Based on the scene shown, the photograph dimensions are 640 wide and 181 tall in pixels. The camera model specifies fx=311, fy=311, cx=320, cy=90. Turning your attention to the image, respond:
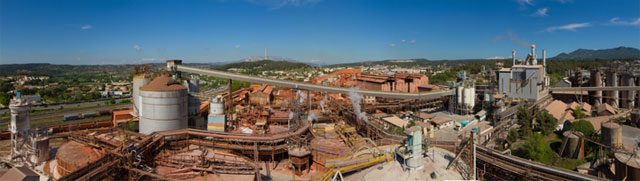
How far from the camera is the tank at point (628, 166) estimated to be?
42.6ft

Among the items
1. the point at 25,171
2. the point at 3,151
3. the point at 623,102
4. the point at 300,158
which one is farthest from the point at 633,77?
the point at 3,151

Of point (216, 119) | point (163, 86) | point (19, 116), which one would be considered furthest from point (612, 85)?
point (19, 116)

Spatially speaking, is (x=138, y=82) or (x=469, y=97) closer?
(x=138, y=82)

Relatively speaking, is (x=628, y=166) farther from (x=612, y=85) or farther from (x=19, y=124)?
(x=19, y=124)

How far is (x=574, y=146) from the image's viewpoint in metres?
18.4

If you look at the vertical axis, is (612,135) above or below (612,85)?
below

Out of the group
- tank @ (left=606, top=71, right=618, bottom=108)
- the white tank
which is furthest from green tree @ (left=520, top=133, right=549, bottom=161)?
tank @ (left=606, top=71, right=618, bottom=108)

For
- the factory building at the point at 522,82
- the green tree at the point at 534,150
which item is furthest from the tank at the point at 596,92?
the green tree at the point at 534,150

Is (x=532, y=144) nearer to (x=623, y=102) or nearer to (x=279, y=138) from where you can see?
(x=279, y=138)

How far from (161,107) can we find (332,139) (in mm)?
12429

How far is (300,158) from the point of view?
1800 cm

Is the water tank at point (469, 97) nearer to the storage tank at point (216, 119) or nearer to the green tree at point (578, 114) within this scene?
the green tree at point (578, 114)

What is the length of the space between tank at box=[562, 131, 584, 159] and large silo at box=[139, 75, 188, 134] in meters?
25.2

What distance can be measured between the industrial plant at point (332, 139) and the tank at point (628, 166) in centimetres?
4
